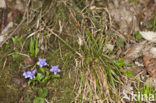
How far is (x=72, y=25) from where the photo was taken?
2.52 m

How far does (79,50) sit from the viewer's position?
7.85 ft

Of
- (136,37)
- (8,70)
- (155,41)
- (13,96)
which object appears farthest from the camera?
(136,37)

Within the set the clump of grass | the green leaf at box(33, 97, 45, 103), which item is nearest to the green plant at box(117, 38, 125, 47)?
the clump of grass

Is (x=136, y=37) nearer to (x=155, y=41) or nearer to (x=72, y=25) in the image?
(x=155, y=41)

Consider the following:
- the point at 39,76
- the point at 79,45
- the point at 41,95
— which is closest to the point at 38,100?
the point at 41,95

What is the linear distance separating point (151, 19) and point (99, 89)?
1.27m

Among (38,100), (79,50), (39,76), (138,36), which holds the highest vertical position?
(138,36)

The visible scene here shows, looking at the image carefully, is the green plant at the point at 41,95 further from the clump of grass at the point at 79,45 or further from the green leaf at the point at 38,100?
the clump of grass at the point at 79,45

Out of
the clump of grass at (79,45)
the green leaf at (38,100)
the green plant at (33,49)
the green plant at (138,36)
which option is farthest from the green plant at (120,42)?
the green leaf at (38,100)

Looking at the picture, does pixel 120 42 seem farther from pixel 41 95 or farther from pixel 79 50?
pixel 41 95

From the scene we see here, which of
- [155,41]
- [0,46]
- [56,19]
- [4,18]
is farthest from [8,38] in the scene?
[155,41]

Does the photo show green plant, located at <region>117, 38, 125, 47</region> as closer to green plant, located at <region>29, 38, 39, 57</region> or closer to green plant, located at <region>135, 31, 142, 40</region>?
green plant, located at <region>135, 31, 142, 40</region>

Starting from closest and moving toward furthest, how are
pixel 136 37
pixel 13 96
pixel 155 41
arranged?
1. pixel 13 96
2. pixel 155 41
3. pixel 136 37

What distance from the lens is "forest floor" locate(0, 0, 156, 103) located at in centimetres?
219
